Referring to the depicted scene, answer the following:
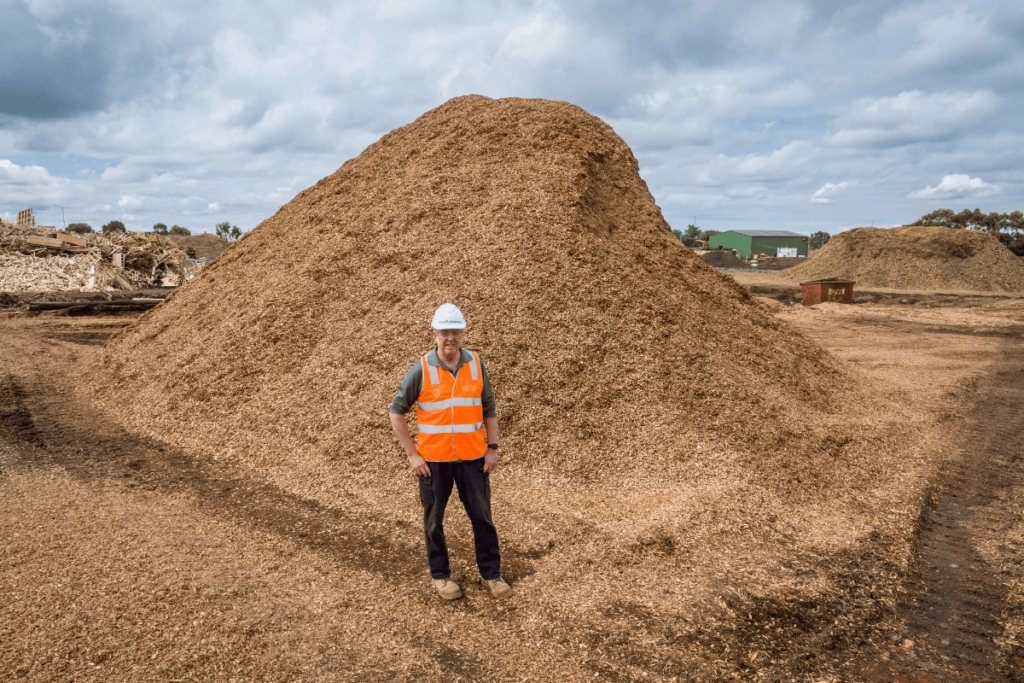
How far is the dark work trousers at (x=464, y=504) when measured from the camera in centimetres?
375

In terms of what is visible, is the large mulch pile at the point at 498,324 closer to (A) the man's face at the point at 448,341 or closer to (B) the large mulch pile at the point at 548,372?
(B) the large mulch pile at the point at 548,372

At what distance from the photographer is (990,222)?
48594mm

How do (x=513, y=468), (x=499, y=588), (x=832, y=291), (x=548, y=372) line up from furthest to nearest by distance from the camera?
(x=832, y=291) < (x=548, y=372) < (x=513, y=468) < (x=499, y=588)

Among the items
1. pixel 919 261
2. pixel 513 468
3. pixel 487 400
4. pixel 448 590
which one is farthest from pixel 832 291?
pixel 448 590

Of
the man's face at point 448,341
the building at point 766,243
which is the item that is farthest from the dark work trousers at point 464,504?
the building at point 766,243

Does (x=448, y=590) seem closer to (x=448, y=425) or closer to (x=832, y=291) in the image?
(x=448, y=425)

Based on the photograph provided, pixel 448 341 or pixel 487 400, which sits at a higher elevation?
pixel 448 341

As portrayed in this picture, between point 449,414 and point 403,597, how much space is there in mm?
1319

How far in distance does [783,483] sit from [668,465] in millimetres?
1066

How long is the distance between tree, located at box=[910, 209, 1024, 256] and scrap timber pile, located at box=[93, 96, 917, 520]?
157 feet

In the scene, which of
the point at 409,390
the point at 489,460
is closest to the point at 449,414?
the point at 409,390

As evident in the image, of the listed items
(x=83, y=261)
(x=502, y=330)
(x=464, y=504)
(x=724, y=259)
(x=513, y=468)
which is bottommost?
(x=513, y=468)

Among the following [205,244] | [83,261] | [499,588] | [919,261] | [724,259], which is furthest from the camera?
[724,259]

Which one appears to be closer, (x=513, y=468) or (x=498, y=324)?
(x=513, y=468)
